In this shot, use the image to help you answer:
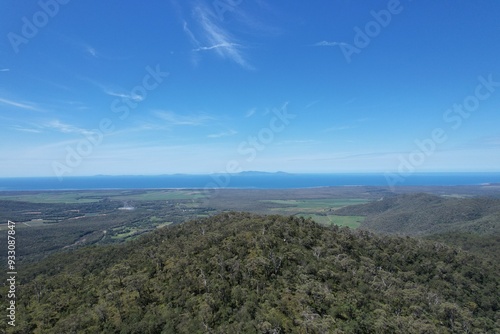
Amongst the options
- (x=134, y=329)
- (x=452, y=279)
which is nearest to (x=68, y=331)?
(x=134, y=329)

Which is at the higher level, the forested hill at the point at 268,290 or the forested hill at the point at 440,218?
the forested hill at the point at 268,290

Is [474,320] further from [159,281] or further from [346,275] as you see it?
[159,281]

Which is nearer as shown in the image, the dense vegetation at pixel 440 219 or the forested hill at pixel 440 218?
the dense vegetation at pixel 440 219

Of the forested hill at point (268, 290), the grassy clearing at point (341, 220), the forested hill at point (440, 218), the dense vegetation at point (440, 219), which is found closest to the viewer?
the forested hill at point (268, 290)

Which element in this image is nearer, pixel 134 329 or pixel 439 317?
pixel 134 329

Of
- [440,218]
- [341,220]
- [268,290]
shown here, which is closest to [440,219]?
[440,218]

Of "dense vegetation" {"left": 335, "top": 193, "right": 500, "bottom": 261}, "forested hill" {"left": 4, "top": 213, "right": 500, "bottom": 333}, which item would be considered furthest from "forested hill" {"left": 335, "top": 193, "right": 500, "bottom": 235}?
"forested hill" {"left": 4, "top": 213, "right": 500, "bottom": 333}

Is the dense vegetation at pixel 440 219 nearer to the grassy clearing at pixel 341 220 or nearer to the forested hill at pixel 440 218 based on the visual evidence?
the forested hill at pixel 440 218

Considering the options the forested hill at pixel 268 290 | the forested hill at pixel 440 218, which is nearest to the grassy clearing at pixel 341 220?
the forested hill at pixel 440 218

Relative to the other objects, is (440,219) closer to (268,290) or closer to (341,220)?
(341,220)
